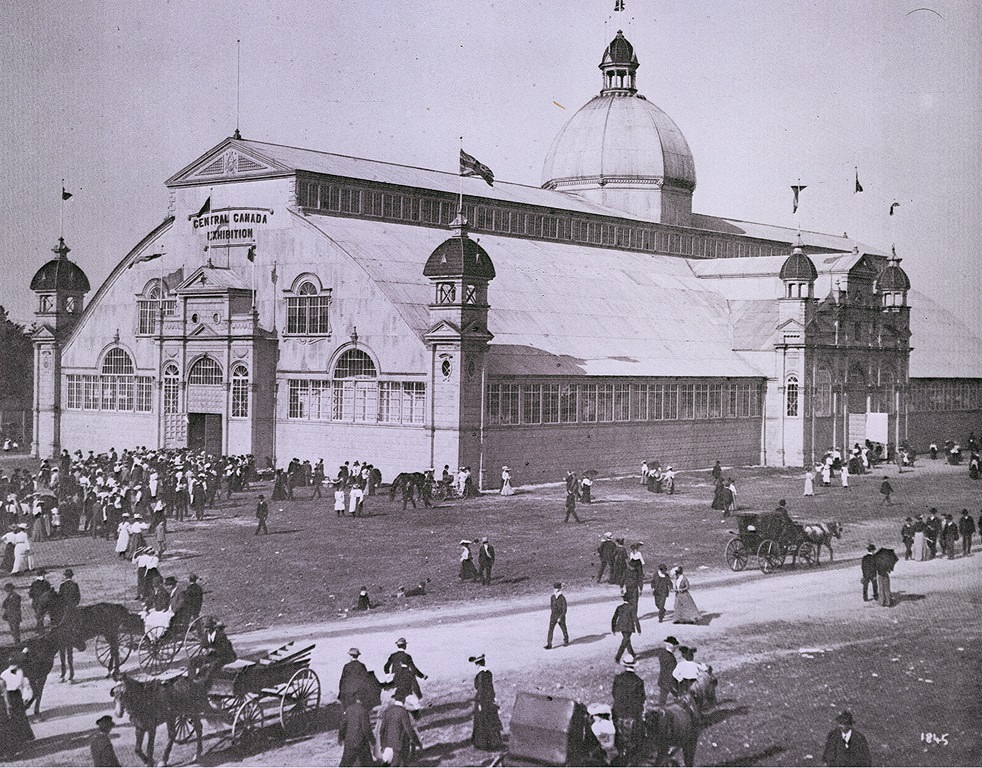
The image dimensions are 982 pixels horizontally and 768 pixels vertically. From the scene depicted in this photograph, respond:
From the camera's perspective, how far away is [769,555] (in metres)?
36.0

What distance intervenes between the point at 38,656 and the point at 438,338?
33294 mm

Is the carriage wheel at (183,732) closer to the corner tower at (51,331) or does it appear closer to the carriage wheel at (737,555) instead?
the carriage wheel at (737,555)

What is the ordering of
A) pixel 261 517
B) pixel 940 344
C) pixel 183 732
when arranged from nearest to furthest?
1. pixel 183 732
2. pixel 261 517
3. pixel 940 344

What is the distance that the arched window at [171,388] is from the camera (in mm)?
64812

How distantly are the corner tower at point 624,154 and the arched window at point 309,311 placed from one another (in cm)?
3748

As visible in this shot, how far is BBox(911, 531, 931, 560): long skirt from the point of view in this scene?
38275mm

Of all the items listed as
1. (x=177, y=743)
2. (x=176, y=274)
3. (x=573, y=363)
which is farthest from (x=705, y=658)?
(x=176, y=274)

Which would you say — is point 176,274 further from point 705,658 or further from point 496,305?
point 705,658

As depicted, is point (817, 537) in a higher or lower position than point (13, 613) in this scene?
higher

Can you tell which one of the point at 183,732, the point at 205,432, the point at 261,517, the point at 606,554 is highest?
the point at 205,432

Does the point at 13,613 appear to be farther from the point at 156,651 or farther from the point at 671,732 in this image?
the point at 671,732

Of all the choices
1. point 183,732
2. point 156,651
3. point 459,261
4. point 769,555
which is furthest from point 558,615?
point 459,261

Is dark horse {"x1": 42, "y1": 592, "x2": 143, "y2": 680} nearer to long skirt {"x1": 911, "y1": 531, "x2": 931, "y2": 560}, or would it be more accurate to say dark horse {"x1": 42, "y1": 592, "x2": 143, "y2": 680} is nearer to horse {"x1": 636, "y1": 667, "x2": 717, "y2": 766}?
horse {"x1": 636, "y1": 667, "x2": 717, "y2": 766}

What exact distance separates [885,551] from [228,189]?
43818 millimetres
